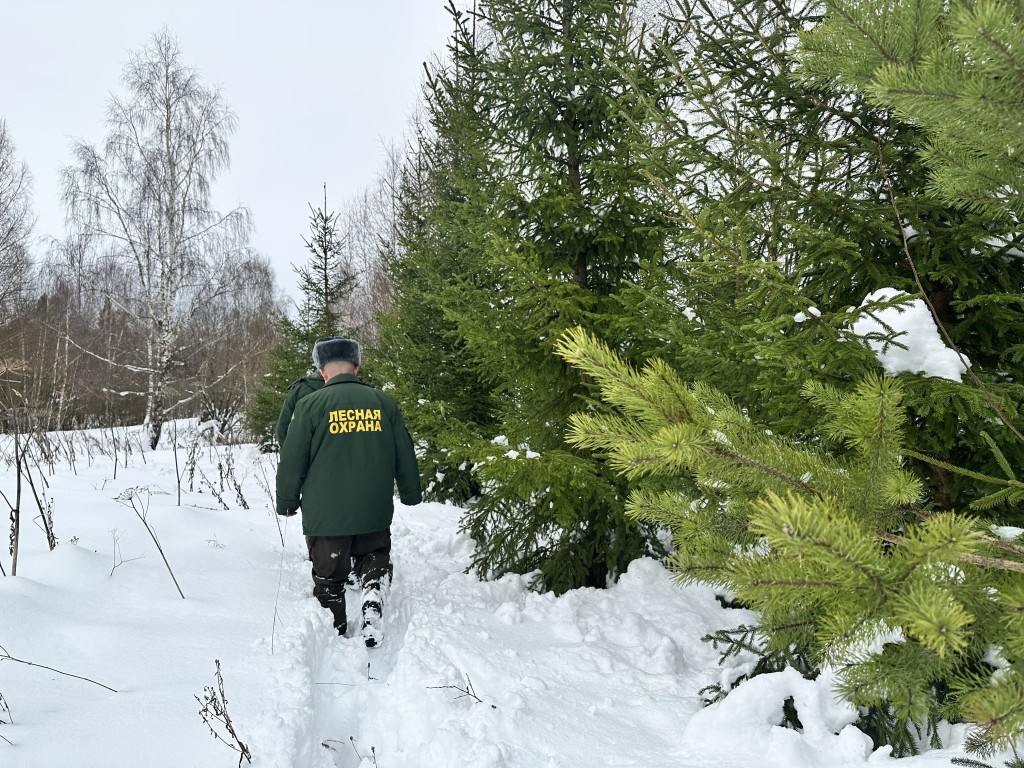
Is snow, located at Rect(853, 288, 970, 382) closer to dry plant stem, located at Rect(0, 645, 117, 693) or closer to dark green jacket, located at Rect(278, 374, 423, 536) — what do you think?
A: dark green jacket, located at Rect(278, 374, 423, 536)

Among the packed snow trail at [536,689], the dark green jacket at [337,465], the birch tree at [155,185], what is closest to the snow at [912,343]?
the packed snow trail at [536,689]

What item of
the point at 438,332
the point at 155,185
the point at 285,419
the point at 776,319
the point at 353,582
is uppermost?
the point at 155,185

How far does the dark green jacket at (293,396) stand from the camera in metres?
4.69

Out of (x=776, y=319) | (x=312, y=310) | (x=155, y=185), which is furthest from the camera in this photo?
(x=155, y=185)

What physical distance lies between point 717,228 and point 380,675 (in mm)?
2995

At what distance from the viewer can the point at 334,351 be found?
169 inches

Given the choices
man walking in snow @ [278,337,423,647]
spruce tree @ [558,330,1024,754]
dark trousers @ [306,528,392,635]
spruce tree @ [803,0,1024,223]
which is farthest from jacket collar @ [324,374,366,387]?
spruce tree @ [803,0,1024,223]

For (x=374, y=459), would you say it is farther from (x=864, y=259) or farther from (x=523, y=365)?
(x=864, y=259)

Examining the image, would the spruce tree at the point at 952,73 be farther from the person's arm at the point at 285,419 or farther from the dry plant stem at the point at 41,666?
the person's arm at the point at 285,419

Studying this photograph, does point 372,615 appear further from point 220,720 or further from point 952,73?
point 952,73

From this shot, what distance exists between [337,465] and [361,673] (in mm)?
1323

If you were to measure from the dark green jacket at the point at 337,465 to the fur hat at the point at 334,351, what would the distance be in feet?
1.02

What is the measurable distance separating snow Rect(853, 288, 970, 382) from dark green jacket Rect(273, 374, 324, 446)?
13.0 ft

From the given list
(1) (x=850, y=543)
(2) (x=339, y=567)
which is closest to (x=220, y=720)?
(2) (x=339, y=567)
